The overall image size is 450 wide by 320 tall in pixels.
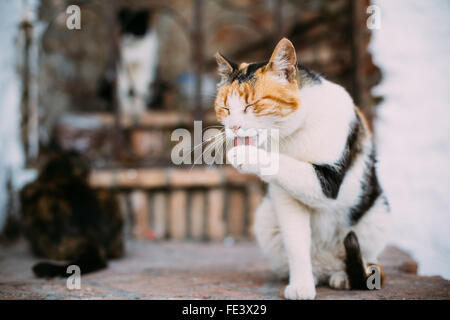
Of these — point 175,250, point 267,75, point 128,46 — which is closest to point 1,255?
point 175,250

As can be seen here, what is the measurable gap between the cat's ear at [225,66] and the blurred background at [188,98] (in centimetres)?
57

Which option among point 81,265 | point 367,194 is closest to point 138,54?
point 81,265

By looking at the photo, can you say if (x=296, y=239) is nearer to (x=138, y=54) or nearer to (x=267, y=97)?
(x=267, y=97)

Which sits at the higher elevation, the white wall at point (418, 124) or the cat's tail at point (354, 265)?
the white wall at point (418, 124)

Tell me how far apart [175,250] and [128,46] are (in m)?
2.29

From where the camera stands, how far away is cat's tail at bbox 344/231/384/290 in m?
1.32

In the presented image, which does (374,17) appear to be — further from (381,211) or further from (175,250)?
(175,250)

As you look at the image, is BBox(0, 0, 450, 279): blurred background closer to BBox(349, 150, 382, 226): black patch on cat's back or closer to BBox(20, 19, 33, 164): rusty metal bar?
BBox(20, 19, 33, 164): rusty metal bar

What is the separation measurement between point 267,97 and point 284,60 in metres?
0.12

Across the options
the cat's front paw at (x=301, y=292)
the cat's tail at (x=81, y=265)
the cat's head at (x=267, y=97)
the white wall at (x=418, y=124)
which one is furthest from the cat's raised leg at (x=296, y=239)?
the cat's tail at (x=81, y=265)

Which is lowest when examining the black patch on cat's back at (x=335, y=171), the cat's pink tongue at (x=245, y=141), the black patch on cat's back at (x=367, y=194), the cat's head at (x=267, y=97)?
the black patch on cat's back at (x=367, y=194)

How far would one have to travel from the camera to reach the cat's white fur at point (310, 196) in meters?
1.14

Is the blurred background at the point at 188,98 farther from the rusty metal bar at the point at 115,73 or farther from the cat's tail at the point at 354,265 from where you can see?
the cat's tail at the point at 354,265
